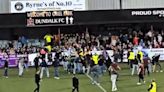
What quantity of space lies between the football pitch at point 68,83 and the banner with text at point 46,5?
7.72m

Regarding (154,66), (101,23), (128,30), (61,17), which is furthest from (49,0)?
(154,66)

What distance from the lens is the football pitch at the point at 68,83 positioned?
3419 cm

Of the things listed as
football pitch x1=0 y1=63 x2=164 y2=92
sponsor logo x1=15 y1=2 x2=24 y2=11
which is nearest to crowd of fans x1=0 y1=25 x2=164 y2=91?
football pitch x1=0 y1=63 x2=164 y2=92

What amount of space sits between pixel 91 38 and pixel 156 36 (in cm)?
585

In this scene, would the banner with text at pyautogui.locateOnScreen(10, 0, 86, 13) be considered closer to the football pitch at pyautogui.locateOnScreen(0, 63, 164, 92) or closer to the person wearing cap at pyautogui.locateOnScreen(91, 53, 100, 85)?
the football pitch at pyautogui.locateOnScreen(0, 63, 164, 92)

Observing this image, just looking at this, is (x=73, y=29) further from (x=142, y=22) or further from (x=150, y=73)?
(x=150, y=73)

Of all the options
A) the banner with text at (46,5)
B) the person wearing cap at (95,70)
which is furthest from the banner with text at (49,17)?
the person wearing cap at (95,70)

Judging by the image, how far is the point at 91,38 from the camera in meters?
49.6

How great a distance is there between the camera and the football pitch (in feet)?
112

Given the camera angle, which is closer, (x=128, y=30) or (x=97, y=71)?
(x=97, y=71)

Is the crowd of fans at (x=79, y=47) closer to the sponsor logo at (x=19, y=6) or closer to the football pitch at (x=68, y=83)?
the football pitch at (x=68, y=83)

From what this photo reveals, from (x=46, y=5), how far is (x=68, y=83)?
12885 millimetres

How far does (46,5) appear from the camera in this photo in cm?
4800

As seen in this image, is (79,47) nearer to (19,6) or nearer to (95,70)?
(19,6)
